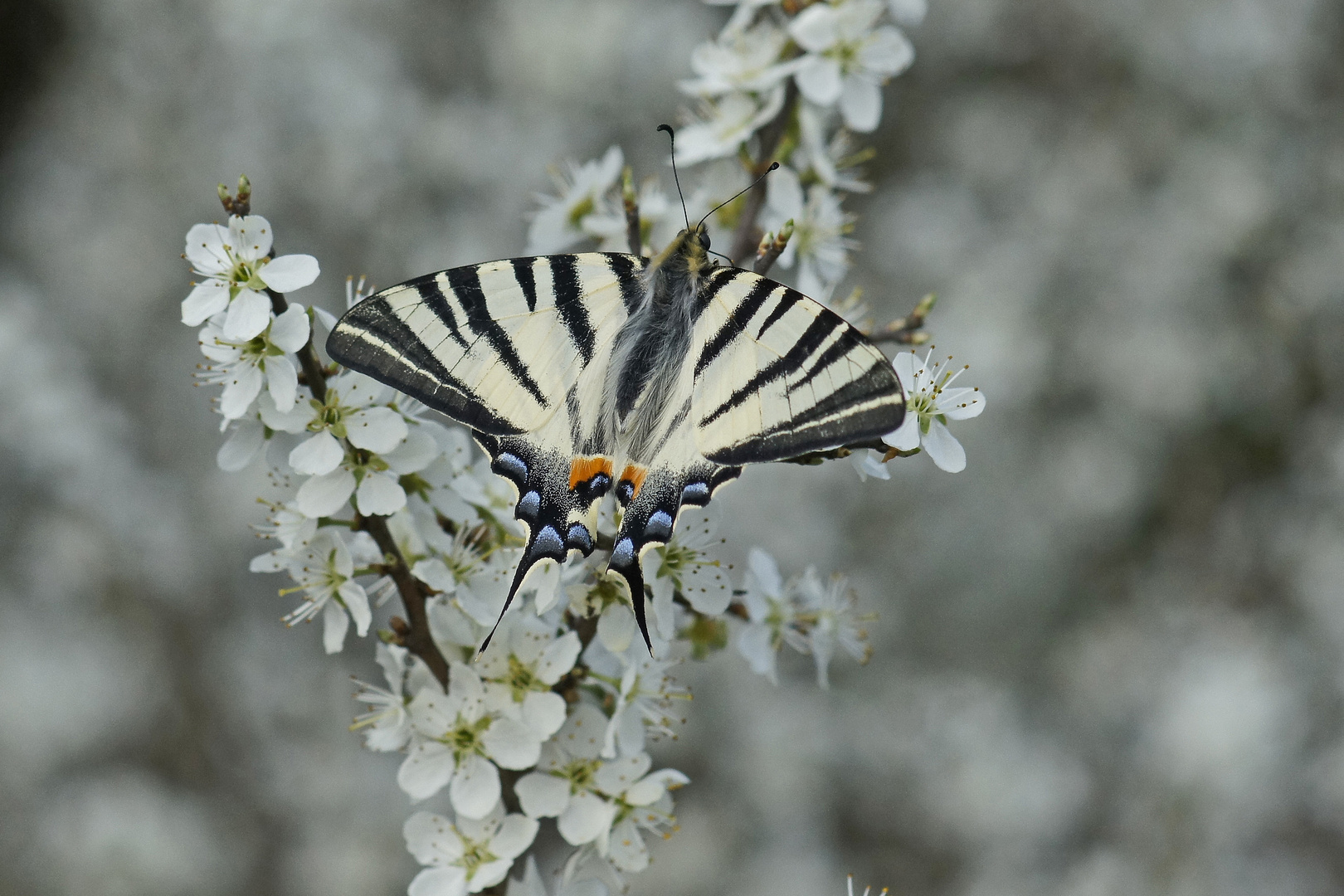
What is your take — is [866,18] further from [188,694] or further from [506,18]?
[188,694]

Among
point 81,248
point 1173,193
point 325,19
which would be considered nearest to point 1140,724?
point 1173,193

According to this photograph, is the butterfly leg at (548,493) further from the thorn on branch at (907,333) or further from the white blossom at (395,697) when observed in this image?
the thorn on branch at (907,333)

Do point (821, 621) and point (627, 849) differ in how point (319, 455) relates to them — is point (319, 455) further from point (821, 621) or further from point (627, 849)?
point (821, 621)

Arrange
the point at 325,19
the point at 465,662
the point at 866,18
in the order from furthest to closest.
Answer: the point at 325,19 → the point at 866,18 → the point at 465,662

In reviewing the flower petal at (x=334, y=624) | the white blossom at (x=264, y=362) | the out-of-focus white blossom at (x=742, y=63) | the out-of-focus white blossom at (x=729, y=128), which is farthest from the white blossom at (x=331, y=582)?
the out-of-focus white blossom at (x=742, y=63)

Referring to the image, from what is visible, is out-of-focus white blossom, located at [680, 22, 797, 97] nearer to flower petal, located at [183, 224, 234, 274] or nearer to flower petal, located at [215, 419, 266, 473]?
flower petal, located at [183, 224, 234, 274]

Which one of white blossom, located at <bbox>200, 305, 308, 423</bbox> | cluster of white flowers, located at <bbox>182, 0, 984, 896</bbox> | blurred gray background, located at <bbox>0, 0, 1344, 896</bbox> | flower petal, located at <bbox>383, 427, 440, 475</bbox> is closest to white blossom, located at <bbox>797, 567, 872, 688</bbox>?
cluster of white flowers, located at <bbox>182, 0, 984, 896</bbox>

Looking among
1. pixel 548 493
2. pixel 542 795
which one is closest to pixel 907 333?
pixel 548 493
